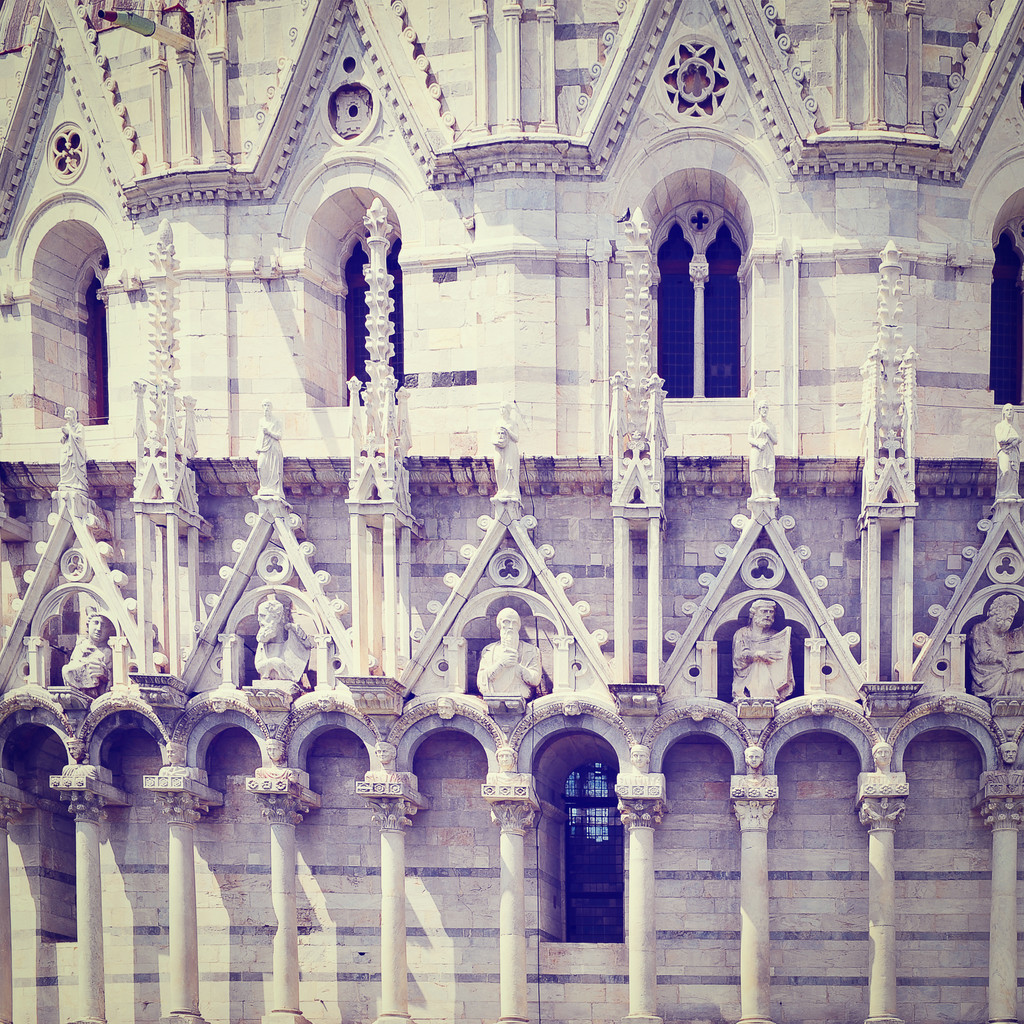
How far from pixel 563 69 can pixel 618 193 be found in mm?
1708

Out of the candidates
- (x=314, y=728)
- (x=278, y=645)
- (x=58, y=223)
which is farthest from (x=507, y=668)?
(x=58, y=223)

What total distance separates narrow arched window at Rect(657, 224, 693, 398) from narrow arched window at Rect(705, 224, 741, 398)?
24 centimetres

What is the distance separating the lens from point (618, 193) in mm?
37031

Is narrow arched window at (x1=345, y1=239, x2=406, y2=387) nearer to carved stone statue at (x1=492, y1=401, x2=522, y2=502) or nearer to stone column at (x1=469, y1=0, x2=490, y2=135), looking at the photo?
stone column at (x1=469, y1=0, x2=490, y2=135)

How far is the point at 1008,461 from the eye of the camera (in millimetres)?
35188

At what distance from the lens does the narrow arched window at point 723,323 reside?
123 feet

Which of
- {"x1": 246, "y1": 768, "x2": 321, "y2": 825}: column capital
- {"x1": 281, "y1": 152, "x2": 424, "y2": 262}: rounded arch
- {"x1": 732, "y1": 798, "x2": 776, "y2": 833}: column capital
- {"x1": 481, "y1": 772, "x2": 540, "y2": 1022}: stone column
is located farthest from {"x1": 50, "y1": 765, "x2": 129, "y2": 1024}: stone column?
{"x1": 732, "y1": 798, "x2": 776, "y2": 833}: column capital

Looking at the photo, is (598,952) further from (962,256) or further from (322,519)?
(962,256)

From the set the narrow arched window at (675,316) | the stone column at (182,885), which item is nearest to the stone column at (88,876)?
the stone column at (182,885)

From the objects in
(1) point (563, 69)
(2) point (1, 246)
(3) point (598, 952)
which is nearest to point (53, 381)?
(2) point (1, 246)

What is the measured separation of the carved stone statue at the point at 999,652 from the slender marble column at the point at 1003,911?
4.35ft

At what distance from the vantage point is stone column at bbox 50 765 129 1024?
3572 centimetres

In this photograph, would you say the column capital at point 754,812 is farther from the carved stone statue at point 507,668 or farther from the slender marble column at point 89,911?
the slender marble column at point 89,911

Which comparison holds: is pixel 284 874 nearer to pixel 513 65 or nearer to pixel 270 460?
pixel 270 460
